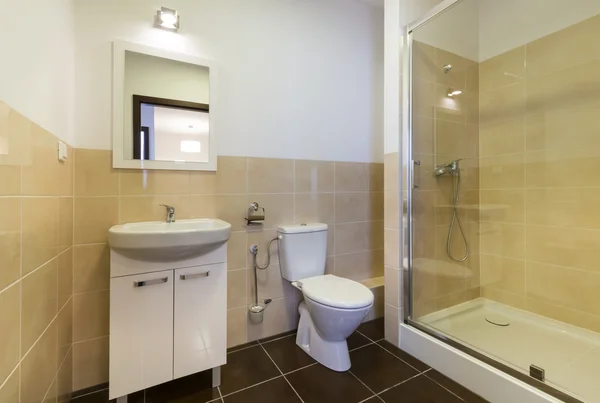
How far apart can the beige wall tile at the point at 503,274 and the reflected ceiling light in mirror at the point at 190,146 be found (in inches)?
90.6

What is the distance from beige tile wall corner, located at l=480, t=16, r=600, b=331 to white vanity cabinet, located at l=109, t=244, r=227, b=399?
2.09 m

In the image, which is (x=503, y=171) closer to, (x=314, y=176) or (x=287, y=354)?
(x=314, y=176)

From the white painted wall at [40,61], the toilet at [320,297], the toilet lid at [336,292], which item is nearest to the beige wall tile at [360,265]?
the toilet at [320,297]

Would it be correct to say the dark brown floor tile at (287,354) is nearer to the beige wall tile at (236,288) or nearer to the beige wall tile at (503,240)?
the beige wall tile at (236,288)

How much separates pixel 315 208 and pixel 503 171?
4.83 feet

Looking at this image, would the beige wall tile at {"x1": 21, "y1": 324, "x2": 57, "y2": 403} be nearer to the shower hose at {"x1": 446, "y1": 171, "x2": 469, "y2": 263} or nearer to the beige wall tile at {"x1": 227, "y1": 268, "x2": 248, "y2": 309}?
the beige wall tile at {"x1": 227, "y1": 268, "x2": 248, "y2": 309}

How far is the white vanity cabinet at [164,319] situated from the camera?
3.93 ft

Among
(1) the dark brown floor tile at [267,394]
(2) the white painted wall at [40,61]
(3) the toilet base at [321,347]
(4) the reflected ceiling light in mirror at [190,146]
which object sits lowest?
(1) the dark brown floor tile at [267,394]

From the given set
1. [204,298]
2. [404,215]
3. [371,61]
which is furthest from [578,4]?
[204,298]

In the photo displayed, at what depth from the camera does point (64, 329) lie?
4.03ft

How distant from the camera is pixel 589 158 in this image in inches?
65.8

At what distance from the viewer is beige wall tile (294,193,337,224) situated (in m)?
1.94

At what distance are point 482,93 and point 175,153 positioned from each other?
2.35m

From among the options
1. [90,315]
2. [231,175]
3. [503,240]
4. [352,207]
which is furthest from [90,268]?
[503,240]
